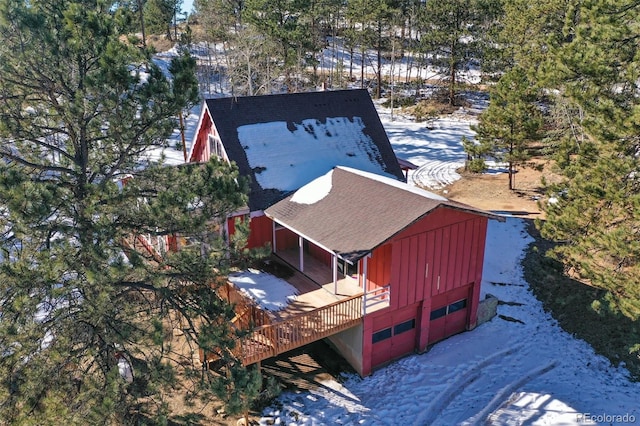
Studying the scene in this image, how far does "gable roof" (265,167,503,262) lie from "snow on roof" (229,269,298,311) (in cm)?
185

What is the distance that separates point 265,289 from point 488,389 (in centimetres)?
684

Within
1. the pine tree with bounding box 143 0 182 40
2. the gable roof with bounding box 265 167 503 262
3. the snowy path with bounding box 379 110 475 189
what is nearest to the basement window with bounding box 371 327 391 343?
the gable roof with bounding box 265 167 503 262

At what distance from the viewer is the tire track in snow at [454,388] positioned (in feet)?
39.7

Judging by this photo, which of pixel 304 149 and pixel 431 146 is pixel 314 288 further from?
pixel 431 146

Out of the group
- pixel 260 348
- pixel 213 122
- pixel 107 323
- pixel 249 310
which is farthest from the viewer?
pixel 213 122

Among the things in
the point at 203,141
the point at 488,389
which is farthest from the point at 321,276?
the point at 203,141

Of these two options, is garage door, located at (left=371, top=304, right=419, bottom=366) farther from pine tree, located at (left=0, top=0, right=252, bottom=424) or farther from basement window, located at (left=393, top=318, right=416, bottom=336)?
pine tree, located at (left=0, top=0, right=252, bottom=424)

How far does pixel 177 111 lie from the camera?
31.7 ft

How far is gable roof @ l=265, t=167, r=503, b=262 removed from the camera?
12.4 metres

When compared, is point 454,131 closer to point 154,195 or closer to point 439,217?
point 439,217

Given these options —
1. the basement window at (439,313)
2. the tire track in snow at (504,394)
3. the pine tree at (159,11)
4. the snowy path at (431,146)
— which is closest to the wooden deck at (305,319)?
the basement window at (439,313)

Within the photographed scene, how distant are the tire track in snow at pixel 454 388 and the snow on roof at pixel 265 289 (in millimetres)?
4646

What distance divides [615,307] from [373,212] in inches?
282

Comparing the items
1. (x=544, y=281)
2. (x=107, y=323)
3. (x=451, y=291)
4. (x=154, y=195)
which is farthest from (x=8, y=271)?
(x=544, y=281)
